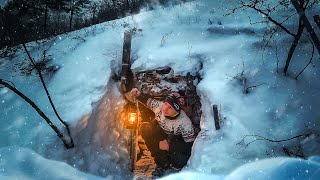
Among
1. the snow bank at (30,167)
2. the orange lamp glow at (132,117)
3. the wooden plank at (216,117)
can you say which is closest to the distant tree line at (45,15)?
the orange lamp glow at (132,117)

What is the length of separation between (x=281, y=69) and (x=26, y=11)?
12.2m

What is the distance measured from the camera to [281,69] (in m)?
5.87

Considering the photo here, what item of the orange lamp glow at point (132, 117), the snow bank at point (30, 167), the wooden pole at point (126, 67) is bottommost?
the snow bank at point (30, 167)

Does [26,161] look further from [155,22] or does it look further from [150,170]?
[155,22]

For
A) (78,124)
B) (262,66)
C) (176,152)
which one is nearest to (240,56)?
(262,66)

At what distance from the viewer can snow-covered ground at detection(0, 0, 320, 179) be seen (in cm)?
489

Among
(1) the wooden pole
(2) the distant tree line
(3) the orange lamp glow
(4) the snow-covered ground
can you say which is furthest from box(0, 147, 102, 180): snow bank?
(2) the distant tree line

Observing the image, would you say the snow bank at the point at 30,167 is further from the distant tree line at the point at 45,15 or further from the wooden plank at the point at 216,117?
the distant tree line at the point at 45,15

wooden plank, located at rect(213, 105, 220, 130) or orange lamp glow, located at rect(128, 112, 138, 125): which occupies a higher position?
wooden plank, located at rect(213, 105, 220, 130)

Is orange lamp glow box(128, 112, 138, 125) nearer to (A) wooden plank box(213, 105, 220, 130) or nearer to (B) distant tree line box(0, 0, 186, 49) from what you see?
(A) wooden plank box(213, 105, 220, 130)

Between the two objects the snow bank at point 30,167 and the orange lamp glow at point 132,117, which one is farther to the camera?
the orange lamp glow at point 132,117

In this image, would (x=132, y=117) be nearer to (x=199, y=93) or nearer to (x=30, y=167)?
(x=199, y=93)

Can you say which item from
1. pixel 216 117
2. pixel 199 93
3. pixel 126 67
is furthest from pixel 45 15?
pixel 216 117

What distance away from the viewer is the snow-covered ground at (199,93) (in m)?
4.89
